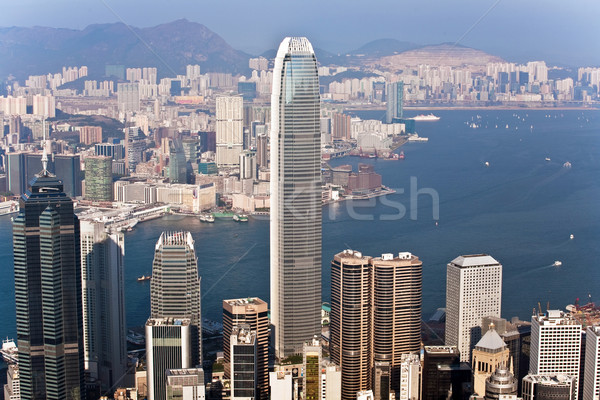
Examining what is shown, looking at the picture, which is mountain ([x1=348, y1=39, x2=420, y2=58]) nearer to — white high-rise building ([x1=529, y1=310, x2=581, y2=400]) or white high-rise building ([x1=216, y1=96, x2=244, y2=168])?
white high-rise building ([x1=216, y1=96, x2=244, y2=168])

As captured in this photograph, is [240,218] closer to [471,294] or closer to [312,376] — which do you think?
[471,294]

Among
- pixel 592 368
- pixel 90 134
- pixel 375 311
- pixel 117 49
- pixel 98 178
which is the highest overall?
pixel 117 49

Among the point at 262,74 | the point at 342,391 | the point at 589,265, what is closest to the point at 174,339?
the point at 342,391

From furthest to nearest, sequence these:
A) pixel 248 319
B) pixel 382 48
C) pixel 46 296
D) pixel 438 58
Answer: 1. pixel 438 58
2. pixel 382 48
3. pixel 248 319
4. pixel 46 296

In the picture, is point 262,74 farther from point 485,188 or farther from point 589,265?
point 485,188

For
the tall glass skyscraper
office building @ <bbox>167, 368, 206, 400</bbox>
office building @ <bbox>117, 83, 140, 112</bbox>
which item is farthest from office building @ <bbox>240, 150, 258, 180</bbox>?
office building @ <bbox>167, 368, 206, 400</bbox>

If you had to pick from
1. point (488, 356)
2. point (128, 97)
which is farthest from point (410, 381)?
point (128, 97)
